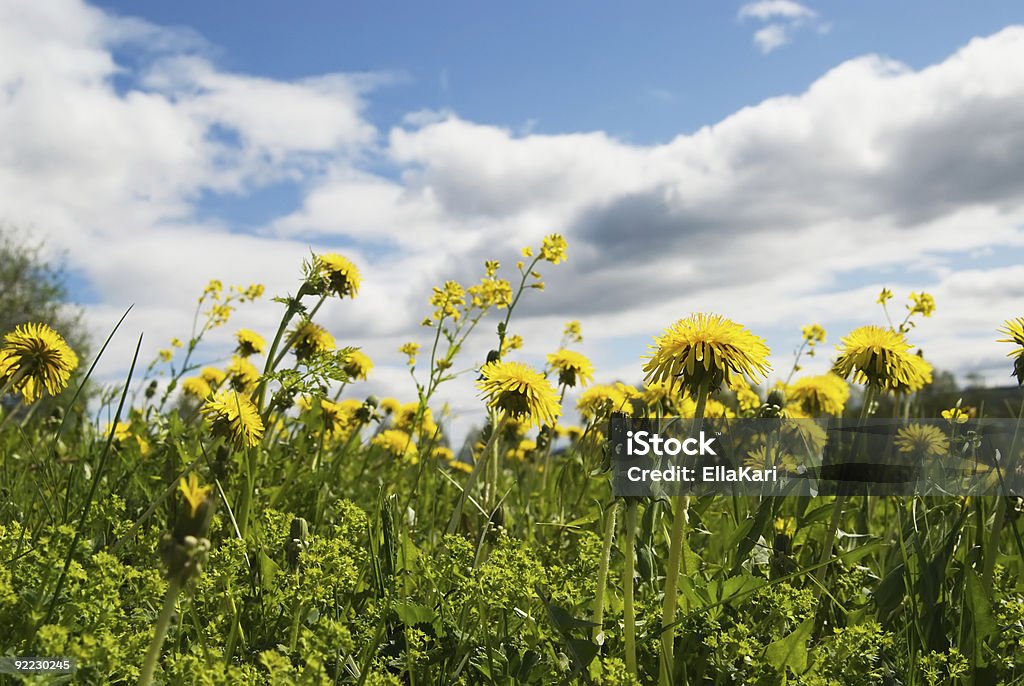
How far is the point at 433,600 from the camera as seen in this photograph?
2.55 m

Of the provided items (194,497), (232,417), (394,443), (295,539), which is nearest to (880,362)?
(295,539)

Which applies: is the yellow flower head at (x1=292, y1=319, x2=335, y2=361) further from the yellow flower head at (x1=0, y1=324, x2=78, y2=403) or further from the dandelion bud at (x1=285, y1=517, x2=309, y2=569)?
the dandelion bud at (x1=285, y1=517, x2=309, y2=569)

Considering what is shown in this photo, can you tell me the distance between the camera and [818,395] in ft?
18.8

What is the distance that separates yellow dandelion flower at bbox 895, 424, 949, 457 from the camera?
3631 mm

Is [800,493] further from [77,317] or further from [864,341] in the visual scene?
[77,317]

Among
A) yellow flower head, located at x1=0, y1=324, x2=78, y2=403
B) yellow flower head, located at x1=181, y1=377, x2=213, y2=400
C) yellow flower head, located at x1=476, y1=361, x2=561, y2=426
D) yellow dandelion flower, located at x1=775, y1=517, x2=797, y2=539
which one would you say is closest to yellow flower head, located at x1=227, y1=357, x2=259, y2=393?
yellow flower head, located at x1=181, y1=377, x2=213, y2=400

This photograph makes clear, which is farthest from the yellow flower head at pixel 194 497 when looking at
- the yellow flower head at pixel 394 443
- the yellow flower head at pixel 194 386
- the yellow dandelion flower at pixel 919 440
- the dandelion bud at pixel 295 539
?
the yellow flower head at pixel 194 386

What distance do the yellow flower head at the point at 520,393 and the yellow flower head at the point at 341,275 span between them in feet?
5.10

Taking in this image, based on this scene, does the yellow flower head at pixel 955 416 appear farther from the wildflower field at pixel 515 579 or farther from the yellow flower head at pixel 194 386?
the yellow flower head at pixel 194 386

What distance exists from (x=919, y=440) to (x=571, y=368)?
1750 millimetres

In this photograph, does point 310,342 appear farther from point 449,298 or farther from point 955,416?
point 955,416

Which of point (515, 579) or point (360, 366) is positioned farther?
point (360, 366)

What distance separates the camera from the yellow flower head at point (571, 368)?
4.45m

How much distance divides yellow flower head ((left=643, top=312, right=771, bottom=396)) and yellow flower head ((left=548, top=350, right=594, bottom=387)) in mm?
2077
